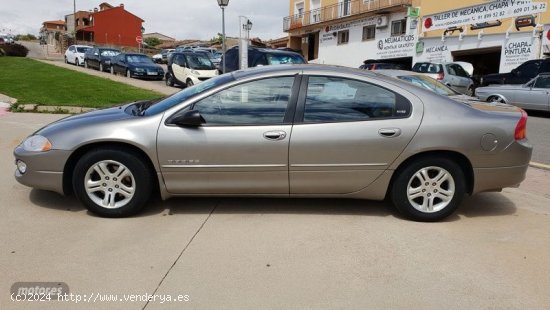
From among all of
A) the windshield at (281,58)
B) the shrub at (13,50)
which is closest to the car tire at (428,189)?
the windshield at (281,58)

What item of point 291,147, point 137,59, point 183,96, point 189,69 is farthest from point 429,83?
point 137,59

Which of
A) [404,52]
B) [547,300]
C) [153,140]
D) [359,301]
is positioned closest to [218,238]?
[153,140]

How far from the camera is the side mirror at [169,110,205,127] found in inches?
157

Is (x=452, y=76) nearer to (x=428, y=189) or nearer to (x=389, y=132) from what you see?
(x=428, y=189)

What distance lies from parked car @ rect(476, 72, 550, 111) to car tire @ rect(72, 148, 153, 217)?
12973mm

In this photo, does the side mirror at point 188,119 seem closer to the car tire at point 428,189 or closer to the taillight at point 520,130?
the car tire at point 428,189

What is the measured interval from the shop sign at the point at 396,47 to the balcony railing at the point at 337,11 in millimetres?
2151

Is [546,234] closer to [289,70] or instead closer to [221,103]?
[289,70]

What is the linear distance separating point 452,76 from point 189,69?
10.5 metres

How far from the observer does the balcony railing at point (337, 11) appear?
30380 millimetres

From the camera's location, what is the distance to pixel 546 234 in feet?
13.4

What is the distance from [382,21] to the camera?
30250 mm

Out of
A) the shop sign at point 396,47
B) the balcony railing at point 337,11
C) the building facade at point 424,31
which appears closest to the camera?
the building facade at point 424,31

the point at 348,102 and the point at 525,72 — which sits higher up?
the point at 525,72
